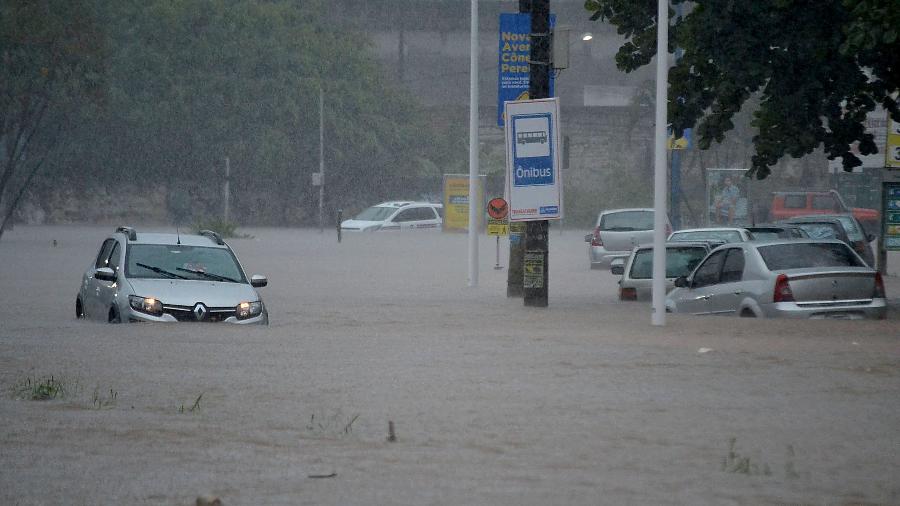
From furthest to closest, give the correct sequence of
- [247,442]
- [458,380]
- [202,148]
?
[202,148], [458,380], [247,442]

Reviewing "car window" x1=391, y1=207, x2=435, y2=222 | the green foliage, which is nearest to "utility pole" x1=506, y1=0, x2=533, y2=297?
the green foliage

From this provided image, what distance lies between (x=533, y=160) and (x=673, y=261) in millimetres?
2852

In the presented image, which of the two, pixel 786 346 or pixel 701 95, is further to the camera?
pixel 701 95

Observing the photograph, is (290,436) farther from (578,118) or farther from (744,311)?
(578,118)

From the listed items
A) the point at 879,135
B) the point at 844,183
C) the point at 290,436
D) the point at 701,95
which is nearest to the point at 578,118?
the point at 844,183

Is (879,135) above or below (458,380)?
above

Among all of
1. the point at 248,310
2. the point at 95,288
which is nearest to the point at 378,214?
the point at 95,288

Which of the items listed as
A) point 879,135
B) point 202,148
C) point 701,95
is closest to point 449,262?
point 879,135

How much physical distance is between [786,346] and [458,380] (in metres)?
4.08

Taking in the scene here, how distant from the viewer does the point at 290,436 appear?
9312 millimetres

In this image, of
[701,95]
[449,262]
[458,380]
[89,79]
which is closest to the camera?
[458,380]

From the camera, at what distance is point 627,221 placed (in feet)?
123

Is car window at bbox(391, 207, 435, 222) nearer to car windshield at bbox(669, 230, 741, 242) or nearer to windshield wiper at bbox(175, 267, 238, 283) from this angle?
car windshield at bbox(669, 230, 741, 242)

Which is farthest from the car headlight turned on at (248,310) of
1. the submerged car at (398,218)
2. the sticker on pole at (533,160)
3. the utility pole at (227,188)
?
the utility pole at (227,188)
